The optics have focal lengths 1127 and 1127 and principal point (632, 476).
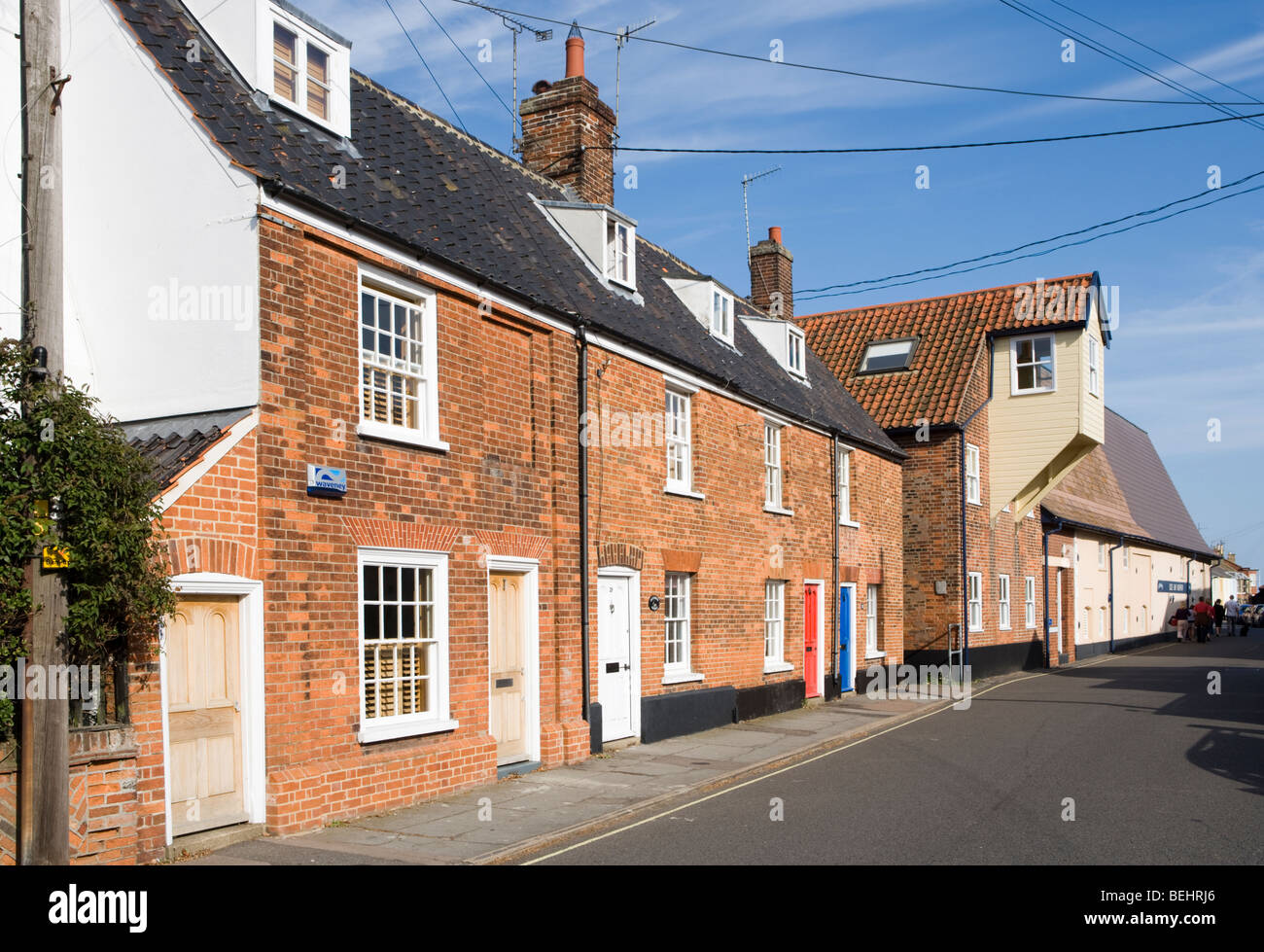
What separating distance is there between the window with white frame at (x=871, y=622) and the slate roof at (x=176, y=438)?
18399 millimetres

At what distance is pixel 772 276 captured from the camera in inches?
1150

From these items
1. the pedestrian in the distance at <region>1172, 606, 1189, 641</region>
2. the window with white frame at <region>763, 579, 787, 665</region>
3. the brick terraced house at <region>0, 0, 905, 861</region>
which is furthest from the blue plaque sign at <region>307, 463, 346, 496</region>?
the pedestrian in the distance at <region>1172, 606, 1189, 641</region>

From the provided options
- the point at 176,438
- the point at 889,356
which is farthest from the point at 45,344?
the point at 889,356

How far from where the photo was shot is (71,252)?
11.2 meters

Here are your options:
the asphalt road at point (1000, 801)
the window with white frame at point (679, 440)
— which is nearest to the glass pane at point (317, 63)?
the window with white frame at point (679, 440)

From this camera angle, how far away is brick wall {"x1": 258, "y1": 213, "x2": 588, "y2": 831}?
392 inches

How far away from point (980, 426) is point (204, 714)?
24772 mm

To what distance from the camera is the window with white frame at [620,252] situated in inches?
694

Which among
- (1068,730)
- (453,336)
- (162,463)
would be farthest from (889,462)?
(162,463)

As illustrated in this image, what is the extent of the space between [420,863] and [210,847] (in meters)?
1.77

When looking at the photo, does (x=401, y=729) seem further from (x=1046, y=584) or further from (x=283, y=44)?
(x=1046, y=584)

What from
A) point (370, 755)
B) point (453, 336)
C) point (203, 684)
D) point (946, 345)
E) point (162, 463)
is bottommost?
point (370, 755)
